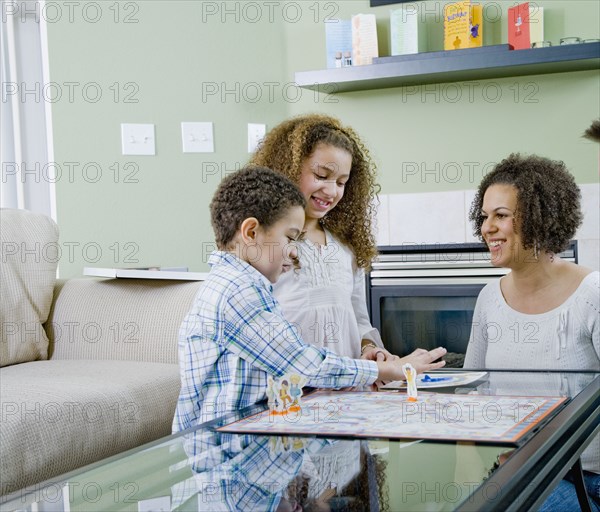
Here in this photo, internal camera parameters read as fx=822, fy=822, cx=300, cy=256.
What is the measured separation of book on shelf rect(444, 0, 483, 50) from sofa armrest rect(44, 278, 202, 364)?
1.86m

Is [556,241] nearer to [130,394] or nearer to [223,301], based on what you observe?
[223,301]

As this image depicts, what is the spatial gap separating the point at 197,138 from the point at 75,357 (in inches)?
60.2

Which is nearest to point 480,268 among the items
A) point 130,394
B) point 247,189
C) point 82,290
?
point 82,290

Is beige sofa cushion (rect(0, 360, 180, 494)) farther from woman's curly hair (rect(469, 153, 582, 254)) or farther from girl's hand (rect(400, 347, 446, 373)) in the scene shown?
woman's curly hair (rect(469, 153, 582, 254))

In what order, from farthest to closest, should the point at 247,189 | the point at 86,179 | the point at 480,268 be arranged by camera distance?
1. the point at 86,179
2. the point at 480,268
3. the point at 247,189

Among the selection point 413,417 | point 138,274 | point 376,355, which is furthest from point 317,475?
point 138,274

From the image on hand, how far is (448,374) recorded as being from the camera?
1429 millimetres

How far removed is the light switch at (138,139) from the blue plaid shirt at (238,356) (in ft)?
7.96

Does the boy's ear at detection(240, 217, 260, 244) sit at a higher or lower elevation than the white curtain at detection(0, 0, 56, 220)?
lower

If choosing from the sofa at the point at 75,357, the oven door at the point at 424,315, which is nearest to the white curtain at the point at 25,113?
the sofa at the point at 75,357

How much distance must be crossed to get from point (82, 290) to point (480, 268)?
5.29 feet

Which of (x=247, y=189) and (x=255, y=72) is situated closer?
(x=247, y=189)

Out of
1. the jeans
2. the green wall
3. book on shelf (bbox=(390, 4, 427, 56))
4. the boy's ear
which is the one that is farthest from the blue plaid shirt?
book on shelf (bbox=(390, 4, 427, 56))

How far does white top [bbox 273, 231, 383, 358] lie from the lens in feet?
5.50
